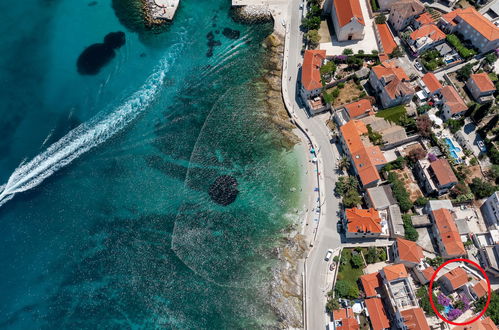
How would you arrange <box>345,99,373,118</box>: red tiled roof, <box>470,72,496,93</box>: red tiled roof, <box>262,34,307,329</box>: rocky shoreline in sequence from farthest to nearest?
<box>345,99,373,118</box>: red tiled roof → <box>470,72,496,93</box>: red tiled roof → <box>262,34,307,329</box>: rocky shoreline

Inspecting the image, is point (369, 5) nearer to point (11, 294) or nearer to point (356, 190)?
point (356, 190)

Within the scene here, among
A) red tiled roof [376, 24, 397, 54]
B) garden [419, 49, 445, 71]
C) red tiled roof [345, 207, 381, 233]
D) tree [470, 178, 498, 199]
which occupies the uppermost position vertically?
red tiled roof [376, 24, 397, 54]

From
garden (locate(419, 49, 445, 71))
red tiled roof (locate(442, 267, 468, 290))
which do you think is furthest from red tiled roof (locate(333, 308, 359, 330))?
garden (locate(419, 49, 445, 71))

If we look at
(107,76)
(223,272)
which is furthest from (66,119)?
(223,272)

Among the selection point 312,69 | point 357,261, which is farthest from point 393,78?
point 357,261

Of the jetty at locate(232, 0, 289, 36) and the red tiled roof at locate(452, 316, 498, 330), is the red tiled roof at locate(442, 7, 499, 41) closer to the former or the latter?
the jetty at locate(232, 0, 289, 36)

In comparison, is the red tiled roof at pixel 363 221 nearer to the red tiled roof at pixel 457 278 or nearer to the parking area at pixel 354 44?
the red tiled roof at pixel 457 278

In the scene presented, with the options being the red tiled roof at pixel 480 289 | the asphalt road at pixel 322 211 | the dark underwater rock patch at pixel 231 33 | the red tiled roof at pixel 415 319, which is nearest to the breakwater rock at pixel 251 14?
the dark underwater rock patch at pixel 231 33
